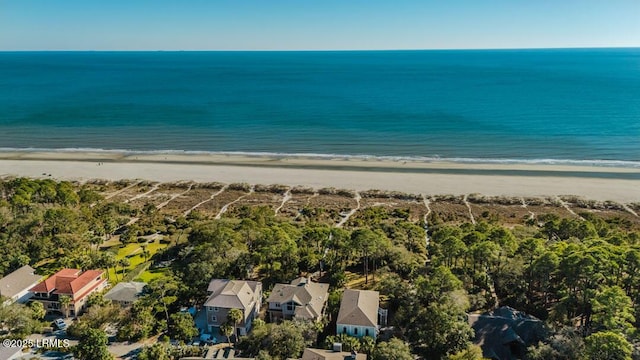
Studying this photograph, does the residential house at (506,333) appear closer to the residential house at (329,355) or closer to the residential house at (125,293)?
the residential house at (329,355)

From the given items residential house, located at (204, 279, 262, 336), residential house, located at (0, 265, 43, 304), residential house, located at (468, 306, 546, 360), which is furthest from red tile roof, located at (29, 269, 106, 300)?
residential house, located at (468, 306, 546, 360)

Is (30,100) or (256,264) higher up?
(30,100)

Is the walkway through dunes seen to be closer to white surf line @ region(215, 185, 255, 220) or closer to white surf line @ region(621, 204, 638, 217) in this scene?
white surf line @ region(215, 185, 255, 220)

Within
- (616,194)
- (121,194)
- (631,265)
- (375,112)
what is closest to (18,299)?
(121,194)

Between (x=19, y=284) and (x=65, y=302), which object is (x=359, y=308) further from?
(x=19, y=284)

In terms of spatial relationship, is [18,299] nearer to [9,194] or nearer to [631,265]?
[9,194]

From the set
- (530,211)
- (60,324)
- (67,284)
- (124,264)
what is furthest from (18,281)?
(530,211)

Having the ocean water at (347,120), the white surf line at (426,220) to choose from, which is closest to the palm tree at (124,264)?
the white surf line at (426,220)
